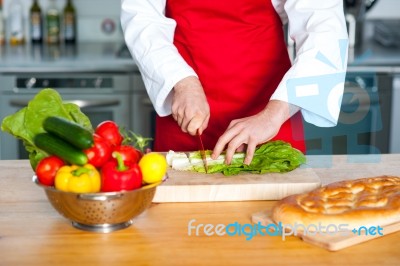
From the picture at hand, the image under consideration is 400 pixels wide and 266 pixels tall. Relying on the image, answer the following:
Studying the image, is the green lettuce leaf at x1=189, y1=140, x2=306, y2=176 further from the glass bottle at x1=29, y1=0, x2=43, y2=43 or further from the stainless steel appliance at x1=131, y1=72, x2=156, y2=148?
the glass bottle at x1=29, y1=0, x2=43, y2=43

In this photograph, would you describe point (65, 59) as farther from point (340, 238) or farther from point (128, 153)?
point (340, 238)

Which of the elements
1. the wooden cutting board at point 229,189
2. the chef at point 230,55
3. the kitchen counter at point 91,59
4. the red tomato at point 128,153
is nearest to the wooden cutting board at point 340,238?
the wooden cutting board at point 229,189

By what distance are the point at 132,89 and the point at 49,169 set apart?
6.37 feet

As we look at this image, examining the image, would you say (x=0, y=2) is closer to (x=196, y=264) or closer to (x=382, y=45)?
(x=382, y=45)

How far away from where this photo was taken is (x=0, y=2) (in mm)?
3771

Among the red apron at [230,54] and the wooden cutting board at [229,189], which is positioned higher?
the red apron at [230,54]

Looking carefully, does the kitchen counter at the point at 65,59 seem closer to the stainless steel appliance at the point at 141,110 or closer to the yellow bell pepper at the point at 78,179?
the stainless steel appliance at the point at 141,110

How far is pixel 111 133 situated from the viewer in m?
1.44

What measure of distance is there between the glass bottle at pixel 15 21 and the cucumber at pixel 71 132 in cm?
254

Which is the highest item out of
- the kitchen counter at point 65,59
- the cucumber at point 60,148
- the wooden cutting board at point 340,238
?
the cucumber at point 60,148

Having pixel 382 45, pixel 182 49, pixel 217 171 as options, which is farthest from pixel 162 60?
pixel 382 45

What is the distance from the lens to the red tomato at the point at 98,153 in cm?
136

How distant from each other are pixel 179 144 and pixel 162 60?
30 centimetres

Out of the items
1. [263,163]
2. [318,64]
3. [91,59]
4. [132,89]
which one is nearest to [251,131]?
[263,163]
